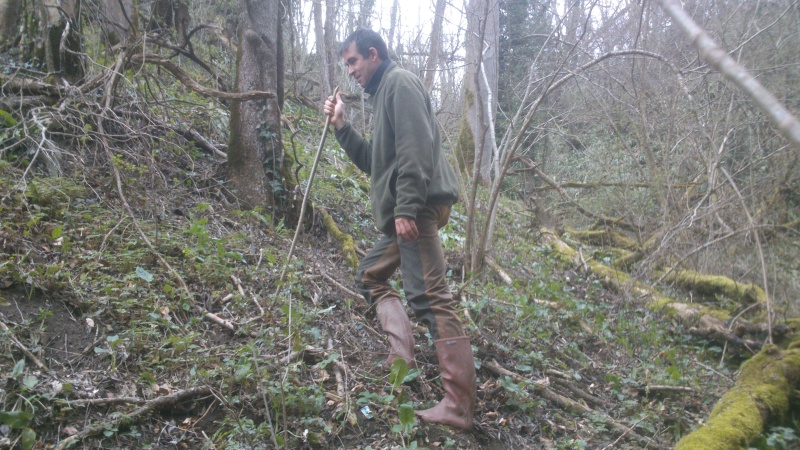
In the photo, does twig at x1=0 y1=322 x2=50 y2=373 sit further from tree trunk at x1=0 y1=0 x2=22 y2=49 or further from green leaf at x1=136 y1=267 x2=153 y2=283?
tree trunk at x1=0 y1=0 x2=22 y2=49

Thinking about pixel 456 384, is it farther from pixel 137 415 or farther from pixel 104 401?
pixel 104 401

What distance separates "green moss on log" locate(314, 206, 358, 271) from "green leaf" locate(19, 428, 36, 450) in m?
3.20

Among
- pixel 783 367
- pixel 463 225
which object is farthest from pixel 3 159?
pixel 783 367

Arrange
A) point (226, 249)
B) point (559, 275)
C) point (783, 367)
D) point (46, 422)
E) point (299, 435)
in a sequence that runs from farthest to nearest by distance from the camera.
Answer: point (559, 275) < point (226, 249) < point (783, 367) < point (299, 435) < point (46, 422)

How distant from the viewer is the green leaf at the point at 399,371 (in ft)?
10.7

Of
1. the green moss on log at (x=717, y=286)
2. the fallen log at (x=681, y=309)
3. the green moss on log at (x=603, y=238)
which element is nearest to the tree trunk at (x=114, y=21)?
the fallen log at (x=681, y=309)

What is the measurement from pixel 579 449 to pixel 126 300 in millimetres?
3026

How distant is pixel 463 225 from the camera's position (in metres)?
8.23

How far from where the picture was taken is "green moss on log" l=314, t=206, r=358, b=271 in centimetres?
539

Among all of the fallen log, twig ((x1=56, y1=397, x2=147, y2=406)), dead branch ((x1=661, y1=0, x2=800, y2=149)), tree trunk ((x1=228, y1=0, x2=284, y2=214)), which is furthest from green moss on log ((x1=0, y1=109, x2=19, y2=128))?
the fallen log

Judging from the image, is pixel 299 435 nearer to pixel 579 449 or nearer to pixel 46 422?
pixel 46 422

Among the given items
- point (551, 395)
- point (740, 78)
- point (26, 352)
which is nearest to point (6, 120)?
point (26, 352)

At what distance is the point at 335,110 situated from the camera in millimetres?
3680

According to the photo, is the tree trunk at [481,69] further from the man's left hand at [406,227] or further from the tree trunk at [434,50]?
the man's left hand at [406,227]
